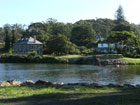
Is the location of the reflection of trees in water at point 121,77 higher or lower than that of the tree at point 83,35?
lower

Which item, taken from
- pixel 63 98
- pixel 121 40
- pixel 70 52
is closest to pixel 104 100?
pixel 63 98

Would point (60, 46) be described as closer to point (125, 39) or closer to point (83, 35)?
point (125, 39)

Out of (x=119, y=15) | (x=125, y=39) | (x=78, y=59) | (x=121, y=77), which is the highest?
(x=119, y=15)

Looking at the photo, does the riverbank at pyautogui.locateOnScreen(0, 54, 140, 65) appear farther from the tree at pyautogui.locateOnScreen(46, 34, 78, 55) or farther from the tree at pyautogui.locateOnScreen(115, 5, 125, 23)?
the tree at pyautogui.locateOnScreen(115, 5, 125, 23)

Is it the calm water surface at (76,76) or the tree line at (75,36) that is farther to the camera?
the tree line at (75,36)

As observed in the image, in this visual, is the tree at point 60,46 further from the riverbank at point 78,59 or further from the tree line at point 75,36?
the riverbank at point 78,59

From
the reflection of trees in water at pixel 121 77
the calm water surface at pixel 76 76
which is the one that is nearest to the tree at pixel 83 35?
the calm water surface at pixel 76 76

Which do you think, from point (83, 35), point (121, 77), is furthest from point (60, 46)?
point (121, 77)

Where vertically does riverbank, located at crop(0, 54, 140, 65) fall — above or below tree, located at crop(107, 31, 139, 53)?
below

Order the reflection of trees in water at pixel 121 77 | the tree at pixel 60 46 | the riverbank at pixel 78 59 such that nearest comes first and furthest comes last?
the reflection of trees in water at pixel 121 77 → the riverbank at pixel 78 59 → the tree at pixel 60 46

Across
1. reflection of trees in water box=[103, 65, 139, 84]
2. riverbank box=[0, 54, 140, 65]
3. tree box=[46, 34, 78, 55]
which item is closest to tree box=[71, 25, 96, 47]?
tree box=[46, 34, 78, 55]

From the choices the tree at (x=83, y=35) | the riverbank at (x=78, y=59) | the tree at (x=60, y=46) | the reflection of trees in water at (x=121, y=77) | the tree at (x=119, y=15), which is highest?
the tree at (x=119, y=15)

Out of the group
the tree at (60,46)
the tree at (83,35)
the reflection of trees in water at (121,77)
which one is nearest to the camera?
the reflection of trees in water at (121,77)

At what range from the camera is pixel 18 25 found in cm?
18700
